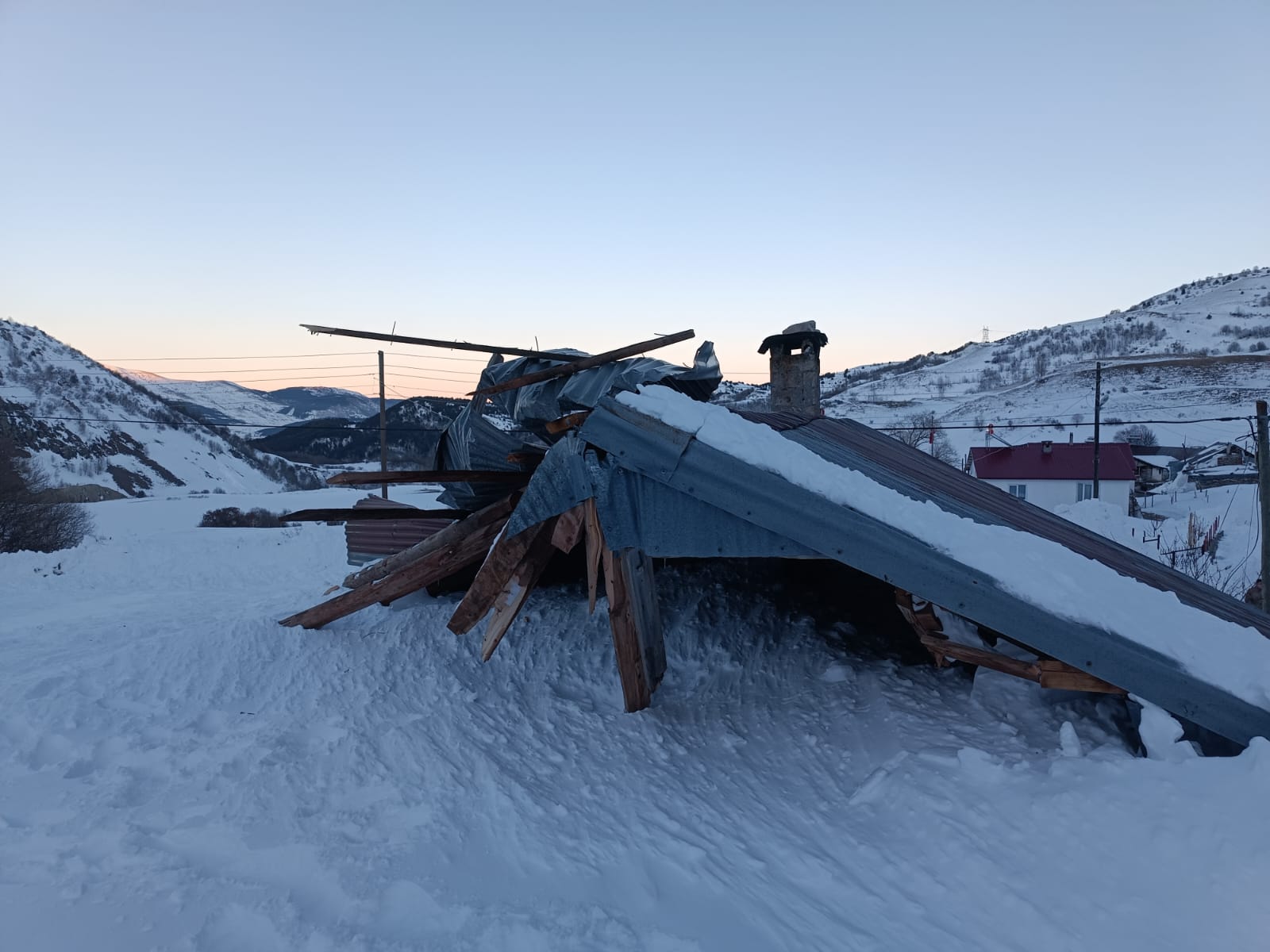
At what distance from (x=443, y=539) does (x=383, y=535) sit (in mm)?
5601

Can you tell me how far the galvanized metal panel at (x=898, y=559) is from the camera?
3.76 metres

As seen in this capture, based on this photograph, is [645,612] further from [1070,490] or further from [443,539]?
[1070,490]

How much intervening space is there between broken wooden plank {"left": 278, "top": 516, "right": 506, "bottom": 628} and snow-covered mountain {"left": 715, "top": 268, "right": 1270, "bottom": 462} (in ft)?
108

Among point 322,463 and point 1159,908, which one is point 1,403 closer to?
point 322,463

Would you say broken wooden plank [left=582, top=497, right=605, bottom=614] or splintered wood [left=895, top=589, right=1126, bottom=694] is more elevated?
broken wooden plank [left=582, top=497, right=605, bottom=614]

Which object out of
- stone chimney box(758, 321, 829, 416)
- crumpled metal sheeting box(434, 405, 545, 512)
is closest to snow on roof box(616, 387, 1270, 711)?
crumpled metal sheeting box(434, 405, 545, 512)

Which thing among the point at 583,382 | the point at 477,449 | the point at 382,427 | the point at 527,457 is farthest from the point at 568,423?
the point at 382,427

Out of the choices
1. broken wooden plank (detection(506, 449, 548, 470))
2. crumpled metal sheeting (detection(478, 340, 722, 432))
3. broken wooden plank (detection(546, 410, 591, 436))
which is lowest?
A: broken wooden plank (detection(506, 449, 548, 470))

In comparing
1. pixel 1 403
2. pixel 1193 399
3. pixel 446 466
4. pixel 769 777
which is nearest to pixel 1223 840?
pixel 769 777

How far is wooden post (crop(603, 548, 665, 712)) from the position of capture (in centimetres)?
500

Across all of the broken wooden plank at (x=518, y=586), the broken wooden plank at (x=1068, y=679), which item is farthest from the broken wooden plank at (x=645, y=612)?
the broken wooden plank at (x=1068, y=679)

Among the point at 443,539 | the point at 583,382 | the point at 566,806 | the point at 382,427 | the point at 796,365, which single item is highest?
the point at 796,365

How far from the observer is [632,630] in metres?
5.11

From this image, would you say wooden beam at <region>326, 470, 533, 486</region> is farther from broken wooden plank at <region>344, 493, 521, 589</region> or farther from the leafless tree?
the leafless tree
